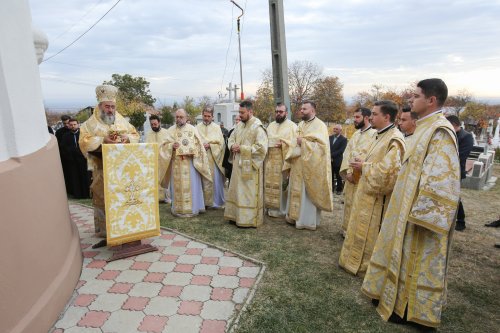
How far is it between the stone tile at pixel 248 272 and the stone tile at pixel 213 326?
33.8 inches

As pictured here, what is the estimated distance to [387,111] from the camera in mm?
3453

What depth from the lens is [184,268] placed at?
382 cm

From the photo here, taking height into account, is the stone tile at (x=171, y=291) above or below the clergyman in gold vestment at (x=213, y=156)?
below

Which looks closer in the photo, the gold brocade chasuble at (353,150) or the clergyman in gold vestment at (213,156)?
the gold brocade chasuble at (353,150)

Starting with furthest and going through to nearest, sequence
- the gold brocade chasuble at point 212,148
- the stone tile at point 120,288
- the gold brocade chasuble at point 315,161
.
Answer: the gold brocade chasuble at point 212,148 < the gold brocade chasuble at point 315,161 < the stone tile at point 120,288

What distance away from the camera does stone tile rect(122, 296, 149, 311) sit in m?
3.02

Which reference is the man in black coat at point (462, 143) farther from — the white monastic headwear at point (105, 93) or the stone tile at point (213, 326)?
the white monastic headwear at point (105, 93)

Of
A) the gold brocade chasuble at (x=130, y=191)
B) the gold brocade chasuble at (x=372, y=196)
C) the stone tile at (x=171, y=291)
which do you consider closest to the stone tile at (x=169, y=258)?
the gold brocade chasuble at (x=130, y=191)

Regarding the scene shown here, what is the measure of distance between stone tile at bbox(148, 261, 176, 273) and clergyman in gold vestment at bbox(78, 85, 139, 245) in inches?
41.4

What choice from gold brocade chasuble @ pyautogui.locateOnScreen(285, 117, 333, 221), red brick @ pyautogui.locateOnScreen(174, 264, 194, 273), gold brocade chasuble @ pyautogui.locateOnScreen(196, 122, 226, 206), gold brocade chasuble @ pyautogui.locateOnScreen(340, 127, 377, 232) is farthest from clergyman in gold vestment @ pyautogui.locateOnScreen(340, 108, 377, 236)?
gold brocade chasuble @ pyautogui.locateOnScreen(196, 122, 226, 206)

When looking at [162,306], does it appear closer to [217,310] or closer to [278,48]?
[217,310]

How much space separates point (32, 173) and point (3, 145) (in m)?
0.33

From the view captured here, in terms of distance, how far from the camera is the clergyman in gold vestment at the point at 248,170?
16.9ft

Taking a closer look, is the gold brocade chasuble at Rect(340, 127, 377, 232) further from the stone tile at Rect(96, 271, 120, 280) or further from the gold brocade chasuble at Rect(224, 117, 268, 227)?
the stone tile at Rect(96, 271, 120, 280)
